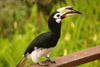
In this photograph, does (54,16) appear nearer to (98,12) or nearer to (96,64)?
(96,64)

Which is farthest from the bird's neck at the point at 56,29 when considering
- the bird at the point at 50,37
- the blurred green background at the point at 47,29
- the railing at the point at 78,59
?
the blurred green background at the point at 47,29

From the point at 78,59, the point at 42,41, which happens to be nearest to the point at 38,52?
the point at 42,41

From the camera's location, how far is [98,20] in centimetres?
216

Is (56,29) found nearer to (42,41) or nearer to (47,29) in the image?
(42,41)

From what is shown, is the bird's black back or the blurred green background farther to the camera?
the blurred green background

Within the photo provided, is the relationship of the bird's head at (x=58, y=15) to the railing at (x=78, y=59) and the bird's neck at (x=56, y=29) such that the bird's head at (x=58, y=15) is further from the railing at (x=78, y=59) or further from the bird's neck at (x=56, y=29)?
the railing at (x=78, y=59)

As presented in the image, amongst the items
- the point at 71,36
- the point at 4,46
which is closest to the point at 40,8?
the point at 71,36

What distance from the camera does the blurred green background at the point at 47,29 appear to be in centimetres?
148

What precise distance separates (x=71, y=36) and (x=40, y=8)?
1.35m

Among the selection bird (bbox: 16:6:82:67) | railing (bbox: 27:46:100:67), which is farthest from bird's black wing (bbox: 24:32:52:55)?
railing (bbox: 27:46:100:67)

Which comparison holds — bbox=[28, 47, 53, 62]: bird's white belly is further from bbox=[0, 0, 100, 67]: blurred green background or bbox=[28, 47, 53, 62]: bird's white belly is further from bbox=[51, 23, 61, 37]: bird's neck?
bbox=[0, 0, 100, 67]: blurred green background

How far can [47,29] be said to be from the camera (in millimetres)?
1945

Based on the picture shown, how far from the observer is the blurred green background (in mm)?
1477

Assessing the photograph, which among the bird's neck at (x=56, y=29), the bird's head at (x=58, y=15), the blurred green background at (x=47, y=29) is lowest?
the blurred green background at (x=47, y=29)
